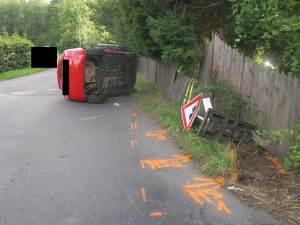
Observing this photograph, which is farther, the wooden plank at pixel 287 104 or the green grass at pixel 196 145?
the wooden plank at pixel 287 104

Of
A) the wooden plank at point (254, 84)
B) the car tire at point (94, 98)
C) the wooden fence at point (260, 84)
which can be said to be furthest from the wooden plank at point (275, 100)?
the car tire at point (94, 98)

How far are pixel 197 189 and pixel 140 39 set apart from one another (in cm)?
741

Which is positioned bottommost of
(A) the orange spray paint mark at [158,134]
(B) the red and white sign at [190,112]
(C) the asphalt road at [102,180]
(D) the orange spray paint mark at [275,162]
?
(C) the asphalt road at [102,180]

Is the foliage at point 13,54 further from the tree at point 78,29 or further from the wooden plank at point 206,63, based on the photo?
the wooden plank at point 206,63

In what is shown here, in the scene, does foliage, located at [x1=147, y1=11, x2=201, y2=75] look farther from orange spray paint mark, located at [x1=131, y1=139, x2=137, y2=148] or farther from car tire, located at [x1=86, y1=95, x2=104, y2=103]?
car tire, located at [x1=86, y1=95, x2=104, y2=103]

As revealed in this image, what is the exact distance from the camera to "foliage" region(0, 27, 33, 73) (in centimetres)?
2303

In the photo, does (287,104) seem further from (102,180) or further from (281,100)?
(102,180)

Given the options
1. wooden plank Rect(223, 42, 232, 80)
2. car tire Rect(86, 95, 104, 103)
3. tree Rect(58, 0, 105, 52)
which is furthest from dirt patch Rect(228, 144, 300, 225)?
tree Rect(58, 0, 105, 52)

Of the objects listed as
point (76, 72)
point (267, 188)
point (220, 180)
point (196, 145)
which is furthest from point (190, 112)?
point (76, 72)

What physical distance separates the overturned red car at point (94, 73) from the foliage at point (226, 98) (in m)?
4.87

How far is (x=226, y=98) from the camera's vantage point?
6910 mm

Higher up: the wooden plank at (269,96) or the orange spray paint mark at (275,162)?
the wooden plank at (269,96)

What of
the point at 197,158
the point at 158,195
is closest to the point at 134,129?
the point at 197,158

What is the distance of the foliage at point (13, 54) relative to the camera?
75.6 ft
